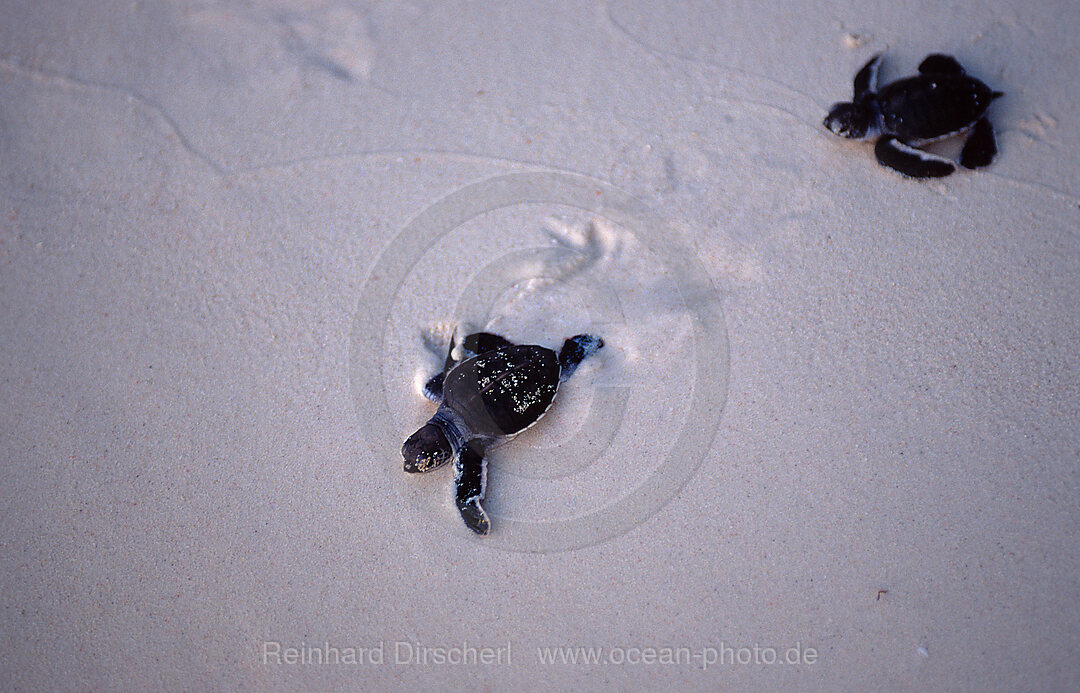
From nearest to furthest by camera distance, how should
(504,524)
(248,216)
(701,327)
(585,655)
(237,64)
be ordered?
1. (585,655)
2. (504,524)
3. (701,327)
4. (248,216)
5. (237,64)

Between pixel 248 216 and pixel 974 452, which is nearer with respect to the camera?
pixel 974 452

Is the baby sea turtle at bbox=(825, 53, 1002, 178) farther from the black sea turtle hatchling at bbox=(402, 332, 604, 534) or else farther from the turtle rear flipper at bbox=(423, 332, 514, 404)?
the turtle rear flipper at bbox=(423, 332, 514, 404)

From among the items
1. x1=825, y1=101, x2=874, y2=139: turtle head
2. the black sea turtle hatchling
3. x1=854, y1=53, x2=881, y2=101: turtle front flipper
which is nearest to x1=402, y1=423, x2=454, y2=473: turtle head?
the black sea turtle hatchling

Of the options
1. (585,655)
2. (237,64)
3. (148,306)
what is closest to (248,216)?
(148,306)

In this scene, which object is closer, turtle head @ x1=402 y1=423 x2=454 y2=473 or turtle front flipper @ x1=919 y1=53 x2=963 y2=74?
turtle head @ x1=402 y1=423 x2=454 y2=473

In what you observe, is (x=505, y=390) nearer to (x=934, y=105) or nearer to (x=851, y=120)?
(x=851, y=120)

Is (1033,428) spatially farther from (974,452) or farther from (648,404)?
(648,404)

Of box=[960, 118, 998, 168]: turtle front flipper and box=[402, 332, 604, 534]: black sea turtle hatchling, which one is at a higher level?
box=[960, 118, 998, 168]: turtle front flipper

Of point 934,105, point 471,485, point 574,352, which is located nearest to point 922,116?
Result: point 934,105
